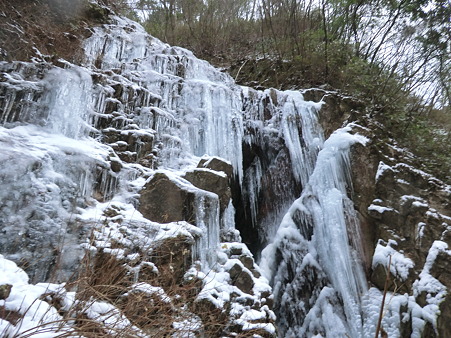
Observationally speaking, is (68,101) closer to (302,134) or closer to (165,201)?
(165,201)

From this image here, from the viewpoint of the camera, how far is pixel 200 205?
435 cm

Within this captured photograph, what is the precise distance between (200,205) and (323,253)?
2373mm

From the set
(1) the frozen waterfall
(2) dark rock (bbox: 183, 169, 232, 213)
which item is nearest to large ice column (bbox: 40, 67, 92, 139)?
(1) the frozen waterfall

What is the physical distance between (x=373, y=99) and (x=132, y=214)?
6.12 m

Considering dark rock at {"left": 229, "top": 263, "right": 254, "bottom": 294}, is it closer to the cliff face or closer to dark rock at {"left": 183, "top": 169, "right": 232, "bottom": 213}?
the cliff face

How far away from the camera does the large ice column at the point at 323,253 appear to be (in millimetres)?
5074

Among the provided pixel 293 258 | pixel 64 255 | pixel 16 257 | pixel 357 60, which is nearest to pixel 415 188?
pixel 293 258

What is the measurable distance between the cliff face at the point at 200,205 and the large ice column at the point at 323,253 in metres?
0.02

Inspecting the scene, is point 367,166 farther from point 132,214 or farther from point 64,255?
point 64,255

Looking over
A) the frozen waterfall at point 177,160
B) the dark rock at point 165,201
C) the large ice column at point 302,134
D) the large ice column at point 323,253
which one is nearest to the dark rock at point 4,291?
the frozen waterfall at point 177,160

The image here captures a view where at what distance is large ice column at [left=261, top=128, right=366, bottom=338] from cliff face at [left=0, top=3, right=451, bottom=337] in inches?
0.9

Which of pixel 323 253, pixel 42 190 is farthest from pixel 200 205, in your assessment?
pixel 323 253

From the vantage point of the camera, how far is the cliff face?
10.3 feet

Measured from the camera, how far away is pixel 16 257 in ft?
10.1
